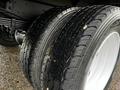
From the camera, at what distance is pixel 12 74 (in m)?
3.11

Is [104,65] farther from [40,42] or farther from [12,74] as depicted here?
[12,74]

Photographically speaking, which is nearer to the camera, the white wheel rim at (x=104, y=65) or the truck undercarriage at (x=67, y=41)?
the truck undercarriage at (x=67, y=41)

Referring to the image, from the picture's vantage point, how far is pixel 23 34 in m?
2.55

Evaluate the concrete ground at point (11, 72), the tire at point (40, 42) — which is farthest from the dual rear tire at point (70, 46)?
the concrete ground at point (11, 72)

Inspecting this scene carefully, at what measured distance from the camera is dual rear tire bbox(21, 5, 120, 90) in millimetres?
1914

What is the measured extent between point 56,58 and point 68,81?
0.59ft

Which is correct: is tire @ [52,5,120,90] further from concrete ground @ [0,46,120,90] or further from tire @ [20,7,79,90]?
concrete ground @ [0,46,120,90]

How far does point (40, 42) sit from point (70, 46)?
0.39 metres

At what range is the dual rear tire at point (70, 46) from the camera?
1.91 meters

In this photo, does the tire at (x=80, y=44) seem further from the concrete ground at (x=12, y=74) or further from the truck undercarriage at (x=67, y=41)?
the concrete ground at (x=12, y=74)

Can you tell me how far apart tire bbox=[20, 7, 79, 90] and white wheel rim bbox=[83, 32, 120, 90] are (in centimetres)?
37

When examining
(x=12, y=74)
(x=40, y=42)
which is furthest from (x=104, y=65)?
(x=12, y=74)

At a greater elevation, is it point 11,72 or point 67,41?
point 67,41

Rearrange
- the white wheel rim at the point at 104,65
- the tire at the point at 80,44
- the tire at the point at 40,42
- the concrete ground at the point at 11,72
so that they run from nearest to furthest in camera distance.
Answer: the tire at the point at 80,44 < the tire at the point at 40,42 < the white wheel rim at the point at 104,65 < the concrete ground at the point at 11,72
